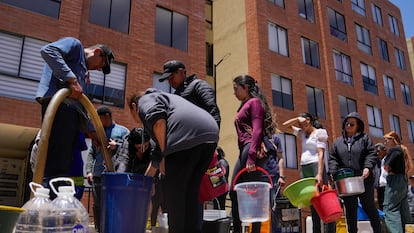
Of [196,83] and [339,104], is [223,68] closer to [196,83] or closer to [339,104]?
[339,104]

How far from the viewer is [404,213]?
573 centimetres

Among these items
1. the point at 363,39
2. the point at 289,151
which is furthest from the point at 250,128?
the point at 363,39

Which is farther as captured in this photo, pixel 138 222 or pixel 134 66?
pixel 134 66

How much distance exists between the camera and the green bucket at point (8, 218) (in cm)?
175

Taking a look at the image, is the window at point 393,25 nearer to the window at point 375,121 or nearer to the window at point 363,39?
the window at point 363,39

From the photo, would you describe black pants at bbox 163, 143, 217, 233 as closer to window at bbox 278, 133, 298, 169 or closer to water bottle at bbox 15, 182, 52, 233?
water bottle at bbox 15, 182, 52, 233

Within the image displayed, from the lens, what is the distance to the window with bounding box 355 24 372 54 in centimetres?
2575

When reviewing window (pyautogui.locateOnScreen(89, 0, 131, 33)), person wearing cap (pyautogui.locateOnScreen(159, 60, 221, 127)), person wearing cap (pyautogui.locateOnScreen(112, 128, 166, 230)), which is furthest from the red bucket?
window (pyautogui.locateOnScreen(89, 0, 131, 33))

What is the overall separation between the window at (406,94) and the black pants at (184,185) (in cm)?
2962

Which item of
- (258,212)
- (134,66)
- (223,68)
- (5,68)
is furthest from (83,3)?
(258,212)

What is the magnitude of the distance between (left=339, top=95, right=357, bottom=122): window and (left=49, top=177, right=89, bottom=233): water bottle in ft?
71.5

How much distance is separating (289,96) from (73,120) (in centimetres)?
1753

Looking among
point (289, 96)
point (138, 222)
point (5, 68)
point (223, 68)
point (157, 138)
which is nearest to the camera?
point (138, 222)

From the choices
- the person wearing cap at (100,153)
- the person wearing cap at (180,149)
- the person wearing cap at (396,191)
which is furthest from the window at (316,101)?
the person wearing cap at (180,149)
